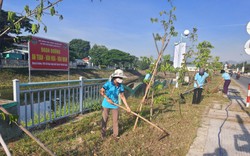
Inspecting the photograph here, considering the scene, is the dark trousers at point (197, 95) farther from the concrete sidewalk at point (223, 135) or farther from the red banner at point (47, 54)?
the red banner at point (47, 54)

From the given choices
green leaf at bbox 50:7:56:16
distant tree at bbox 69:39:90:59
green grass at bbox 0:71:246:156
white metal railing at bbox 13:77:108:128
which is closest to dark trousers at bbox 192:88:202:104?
green grass at bbox 0:71:246:156

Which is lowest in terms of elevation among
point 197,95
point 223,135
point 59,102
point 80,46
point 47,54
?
point 223,135

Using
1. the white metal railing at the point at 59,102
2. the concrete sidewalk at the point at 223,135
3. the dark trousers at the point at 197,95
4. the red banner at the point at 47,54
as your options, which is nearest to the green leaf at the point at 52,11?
the white metal railing at the point at 59,102

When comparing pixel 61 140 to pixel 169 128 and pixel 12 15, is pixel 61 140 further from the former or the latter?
pixel 12 15

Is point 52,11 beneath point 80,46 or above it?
beneath

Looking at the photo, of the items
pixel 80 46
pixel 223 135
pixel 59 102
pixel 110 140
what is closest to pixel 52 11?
pixel 110 140

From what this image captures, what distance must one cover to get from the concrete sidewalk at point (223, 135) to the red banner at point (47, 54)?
945cm

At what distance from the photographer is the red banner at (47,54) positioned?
1041 centimetres

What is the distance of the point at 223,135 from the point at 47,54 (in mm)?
10614

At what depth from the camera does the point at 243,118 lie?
18.0ft

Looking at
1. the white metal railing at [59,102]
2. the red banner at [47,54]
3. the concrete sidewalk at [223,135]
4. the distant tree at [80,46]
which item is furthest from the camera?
the distant tree at [80,46]

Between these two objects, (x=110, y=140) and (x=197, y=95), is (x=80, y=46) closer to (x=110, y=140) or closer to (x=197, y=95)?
(x=197, y=95)

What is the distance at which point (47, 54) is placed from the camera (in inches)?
446

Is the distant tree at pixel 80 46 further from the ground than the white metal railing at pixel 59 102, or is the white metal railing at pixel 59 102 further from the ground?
the distant tree at pixel 80 46
